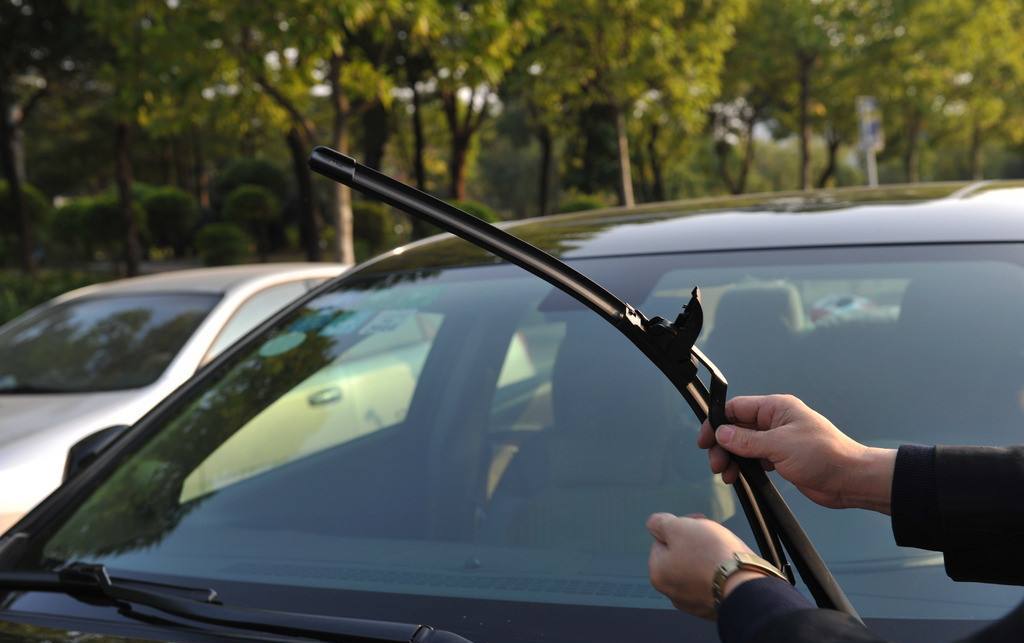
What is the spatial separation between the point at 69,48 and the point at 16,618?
18.7 metres

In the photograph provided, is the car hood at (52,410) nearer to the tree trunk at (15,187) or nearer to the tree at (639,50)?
the tree at (639,50)

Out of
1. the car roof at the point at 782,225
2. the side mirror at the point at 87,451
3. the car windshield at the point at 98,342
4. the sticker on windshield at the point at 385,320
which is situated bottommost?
the car windshield at the point at 98,342

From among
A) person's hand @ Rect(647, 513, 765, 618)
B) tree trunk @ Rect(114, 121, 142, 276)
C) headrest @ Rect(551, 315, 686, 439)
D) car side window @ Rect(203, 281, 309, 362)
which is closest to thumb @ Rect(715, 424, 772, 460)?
person's hand @ Rect(647, 513, 765, 618)

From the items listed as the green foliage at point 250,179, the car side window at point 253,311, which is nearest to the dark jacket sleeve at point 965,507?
the car side window at point 253,311

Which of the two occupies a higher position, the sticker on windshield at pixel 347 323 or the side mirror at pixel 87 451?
the sticker on windshield at pixel 347 323

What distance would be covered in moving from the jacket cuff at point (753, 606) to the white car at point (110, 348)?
3.66 m

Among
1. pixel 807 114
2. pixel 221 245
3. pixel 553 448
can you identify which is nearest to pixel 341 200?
pixel 553 448

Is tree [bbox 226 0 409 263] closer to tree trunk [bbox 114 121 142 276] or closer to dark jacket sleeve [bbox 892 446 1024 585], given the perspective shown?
tree trunk [bbox 114 121 142 276]

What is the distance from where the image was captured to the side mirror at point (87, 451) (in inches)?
89.6

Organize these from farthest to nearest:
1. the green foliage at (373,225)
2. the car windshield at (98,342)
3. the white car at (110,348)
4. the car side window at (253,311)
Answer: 1. the green foliage at (373,225)
2. the car side window at (253,311)
3. the car windshield at (98,342)
4. the white car at (110,348)

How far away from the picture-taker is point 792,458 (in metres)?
1.20

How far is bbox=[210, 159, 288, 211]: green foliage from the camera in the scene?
3094 cm

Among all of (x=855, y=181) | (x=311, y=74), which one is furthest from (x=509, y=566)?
(x=855, y=181)

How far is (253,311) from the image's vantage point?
582cm
